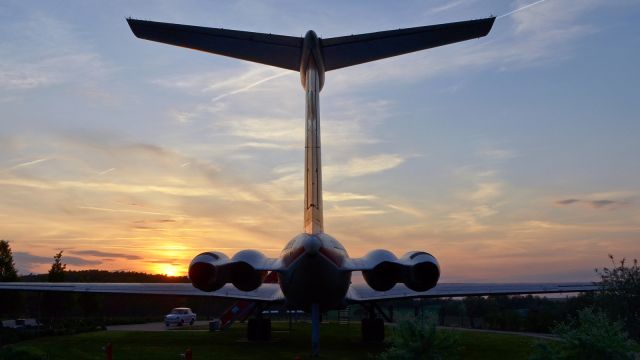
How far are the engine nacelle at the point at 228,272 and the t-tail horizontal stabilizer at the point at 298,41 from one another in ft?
24.1

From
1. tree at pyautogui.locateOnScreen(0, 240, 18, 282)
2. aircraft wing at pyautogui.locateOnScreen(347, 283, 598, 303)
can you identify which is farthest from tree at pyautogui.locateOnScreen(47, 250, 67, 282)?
aircraft wing at pyautogui.locateOnScreen(347, 283, 598, 303)

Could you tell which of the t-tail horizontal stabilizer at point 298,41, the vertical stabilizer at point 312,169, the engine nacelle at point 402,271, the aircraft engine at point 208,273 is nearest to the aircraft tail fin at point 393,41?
the t-tail horizontal stabilizer at point 298,41

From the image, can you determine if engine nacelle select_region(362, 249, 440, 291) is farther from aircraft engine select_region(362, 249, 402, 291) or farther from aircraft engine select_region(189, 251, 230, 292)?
aircraft engine select_region(189, 251, 230, 292)

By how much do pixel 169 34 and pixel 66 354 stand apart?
390 inches

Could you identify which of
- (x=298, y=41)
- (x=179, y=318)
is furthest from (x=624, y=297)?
(x=179, y=318)

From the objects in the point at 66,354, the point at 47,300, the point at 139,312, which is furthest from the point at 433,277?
the point at 139,312

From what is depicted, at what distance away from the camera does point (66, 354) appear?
54.5 ft

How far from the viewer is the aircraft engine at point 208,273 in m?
14.8

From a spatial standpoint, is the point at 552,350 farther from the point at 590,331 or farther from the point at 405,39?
the point at 405,39

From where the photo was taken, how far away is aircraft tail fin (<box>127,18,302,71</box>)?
17.6m

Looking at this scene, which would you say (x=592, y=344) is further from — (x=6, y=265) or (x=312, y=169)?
(x=6, y=265)

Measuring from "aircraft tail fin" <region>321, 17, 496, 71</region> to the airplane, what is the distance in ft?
0.10

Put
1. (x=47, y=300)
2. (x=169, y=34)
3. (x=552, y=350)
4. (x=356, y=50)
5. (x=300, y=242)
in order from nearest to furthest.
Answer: (x=552, y=350)
(x=300, y=242)
(x=169, y=34)
(x=356, y=50)
(x=47, y=300)

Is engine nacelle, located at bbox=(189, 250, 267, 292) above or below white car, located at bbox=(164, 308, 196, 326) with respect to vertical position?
above
